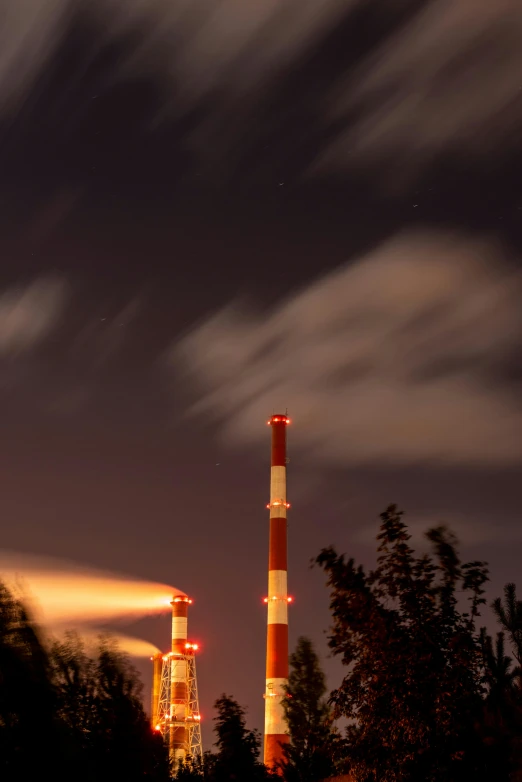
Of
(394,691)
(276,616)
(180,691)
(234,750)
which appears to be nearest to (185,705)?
(180,691)

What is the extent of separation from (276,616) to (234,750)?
101 feet

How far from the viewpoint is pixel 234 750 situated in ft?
131

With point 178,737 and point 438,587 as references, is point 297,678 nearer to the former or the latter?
point 178,737

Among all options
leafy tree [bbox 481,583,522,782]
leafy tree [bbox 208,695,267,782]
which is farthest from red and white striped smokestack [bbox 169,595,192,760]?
leafy tree [bbox 481,583,522,782]

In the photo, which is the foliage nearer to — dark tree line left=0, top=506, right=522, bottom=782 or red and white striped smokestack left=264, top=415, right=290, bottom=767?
dark tree line left=0, top=506, right=522, bottom=782

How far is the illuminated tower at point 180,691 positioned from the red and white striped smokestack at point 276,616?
76.0ft

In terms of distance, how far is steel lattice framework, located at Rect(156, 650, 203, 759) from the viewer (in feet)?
299

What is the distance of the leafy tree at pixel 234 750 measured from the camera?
1491 inches

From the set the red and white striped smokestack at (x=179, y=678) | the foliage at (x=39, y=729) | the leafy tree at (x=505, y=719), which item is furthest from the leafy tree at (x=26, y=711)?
the red and white striped smokestack at (x=179, y=678)

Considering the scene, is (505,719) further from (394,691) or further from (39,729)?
(39,729)

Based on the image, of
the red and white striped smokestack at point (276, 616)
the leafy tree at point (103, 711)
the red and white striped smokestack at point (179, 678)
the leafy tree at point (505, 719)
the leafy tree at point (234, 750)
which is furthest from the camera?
the red and white striped smokestack at point (179, 678)

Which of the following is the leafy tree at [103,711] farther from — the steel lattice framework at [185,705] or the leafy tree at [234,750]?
the steel lattice framework at [185,705]

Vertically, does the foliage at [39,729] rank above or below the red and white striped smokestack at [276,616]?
below

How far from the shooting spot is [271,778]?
1453 inches
